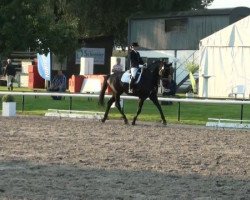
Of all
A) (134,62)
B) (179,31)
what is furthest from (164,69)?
(179,31)

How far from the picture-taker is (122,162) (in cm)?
1212

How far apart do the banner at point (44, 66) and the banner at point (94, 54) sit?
4.12 meters

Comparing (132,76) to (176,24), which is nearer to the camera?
(132,76)

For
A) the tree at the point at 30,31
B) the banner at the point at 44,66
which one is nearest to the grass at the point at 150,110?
the tree at the point at 30,31

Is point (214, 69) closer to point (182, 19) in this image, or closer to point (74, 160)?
point (182, 19)

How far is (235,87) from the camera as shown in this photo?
34.6m

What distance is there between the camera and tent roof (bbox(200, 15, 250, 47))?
35562mm

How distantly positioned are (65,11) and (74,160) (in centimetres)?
4236

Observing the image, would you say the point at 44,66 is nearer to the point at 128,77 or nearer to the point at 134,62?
the point at 128,77

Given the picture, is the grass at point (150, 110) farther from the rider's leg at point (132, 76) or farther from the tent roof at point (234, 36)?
the tent roof at point (234, 36)

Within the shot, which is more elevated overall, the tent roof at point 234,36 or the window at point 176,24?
the window at point 176,24

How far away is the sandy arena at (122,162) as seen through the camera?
9.17 m

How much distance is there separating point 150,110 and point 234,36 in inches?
433

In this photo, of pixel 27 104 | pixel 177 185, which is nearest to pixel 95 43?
pixel 27 104
